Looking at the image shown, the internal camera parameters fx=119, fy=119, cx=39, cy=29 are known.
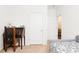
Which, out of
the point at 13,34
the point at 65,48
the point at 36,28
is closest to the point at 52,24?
the point at 36,28

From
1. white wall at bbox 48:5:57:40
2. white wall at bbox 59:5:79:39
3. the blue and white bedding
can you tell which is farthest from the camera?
white wall at bbox 59:5:79:39

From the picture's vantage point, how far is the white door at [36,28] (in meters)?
2.12

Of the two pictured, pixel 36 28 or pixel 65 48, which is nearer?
pixel 65 48

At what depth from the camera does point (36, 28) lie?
7.24 ft

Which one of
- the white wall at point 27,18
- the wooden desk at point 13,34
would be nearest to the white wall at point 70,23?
the white wall at point 27,18

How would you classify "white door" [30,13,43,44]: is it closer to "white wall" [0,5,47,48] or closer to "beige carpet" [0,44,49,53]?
"white wall" [0,5,47,48]

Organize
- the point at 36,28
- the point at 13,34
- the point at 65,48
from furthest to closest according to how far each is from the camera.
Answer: the point at 36,28
the point at 13,34
the point at 65,48

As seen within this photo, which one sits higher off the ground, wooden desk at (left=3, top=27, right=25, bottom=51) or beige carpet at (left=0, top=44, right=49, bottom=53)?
wooden desk at (left=3, top=27, right=25, bottom=51)

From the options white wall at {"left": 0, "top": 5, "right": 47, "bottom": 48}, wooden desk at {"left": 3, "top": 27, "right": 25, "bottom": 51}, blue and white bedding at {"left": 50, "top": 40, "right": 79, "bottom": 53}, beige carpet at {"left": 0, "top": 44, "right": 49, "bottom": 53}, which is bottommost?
beige carpet at {"left": 0, "top": 44, "right": 49, "bottom": 53}

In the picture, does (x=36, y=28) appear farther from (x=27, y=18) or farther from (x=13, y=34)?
(x=13, y=34)

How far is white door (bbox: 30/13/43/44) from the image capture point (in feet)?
6.97

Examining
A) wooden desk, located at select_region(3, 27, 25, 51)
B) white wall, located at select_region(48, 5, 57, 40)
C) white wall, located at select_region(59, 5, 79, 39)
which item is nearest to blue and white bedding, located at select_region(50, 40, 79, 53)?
white wall, located at select_region(48, 5, 57, 40)
